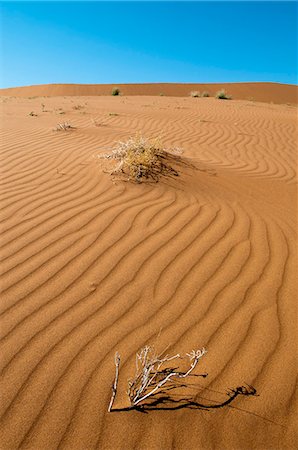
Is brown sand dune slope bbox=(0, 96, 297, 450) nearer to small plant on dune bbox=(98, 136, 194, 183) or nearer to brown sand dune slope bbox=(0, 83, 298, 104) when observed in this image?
small plant on dune bbox=(98, 136, 194, 183)

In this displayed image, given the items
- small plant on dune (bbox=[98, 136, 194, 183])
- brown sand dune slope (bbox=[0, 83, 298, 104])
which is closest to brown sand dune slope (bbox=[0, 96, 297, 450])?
small plant on dune (bbox=[98, 136, 194, 183])

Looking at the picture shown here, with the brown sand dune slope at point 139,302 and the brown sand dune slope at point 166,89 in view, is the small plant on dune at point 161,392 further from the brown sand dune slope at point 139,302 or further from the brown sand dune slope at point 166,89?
A: the brown sand dune slope at point 166,89

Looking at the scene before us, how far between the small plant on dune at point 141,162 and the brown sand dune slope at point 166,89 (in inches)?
1444

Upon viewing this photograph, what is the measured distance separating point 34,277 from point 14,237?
627 mm

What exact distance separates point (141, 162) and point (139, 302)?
241 centimetres

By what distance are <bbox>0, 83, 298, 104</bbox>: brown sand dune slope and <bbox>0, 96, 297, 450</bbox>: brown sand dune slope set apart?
37.9m

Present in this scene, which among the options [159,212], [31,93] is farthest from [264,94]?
[159,212]

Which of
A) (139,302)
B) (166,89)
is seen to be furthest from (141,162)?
(166,89)

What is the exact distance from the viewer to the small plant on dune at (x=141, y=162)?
419 centimetres

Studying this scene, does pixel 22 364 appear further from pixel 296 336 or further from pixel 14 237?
pixel 296 336

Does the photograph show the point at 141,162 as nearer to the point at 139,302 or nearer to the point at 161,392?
the point at 139,302

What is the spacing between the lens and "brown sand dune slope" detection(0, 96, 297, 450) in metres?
1.60

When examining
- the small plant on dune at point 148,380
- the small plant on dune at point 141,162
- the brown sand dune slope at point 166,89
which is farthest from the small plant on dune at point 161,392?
the brown sand dune slope at point 166,89

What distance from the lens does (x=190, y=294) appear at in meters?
2.38
